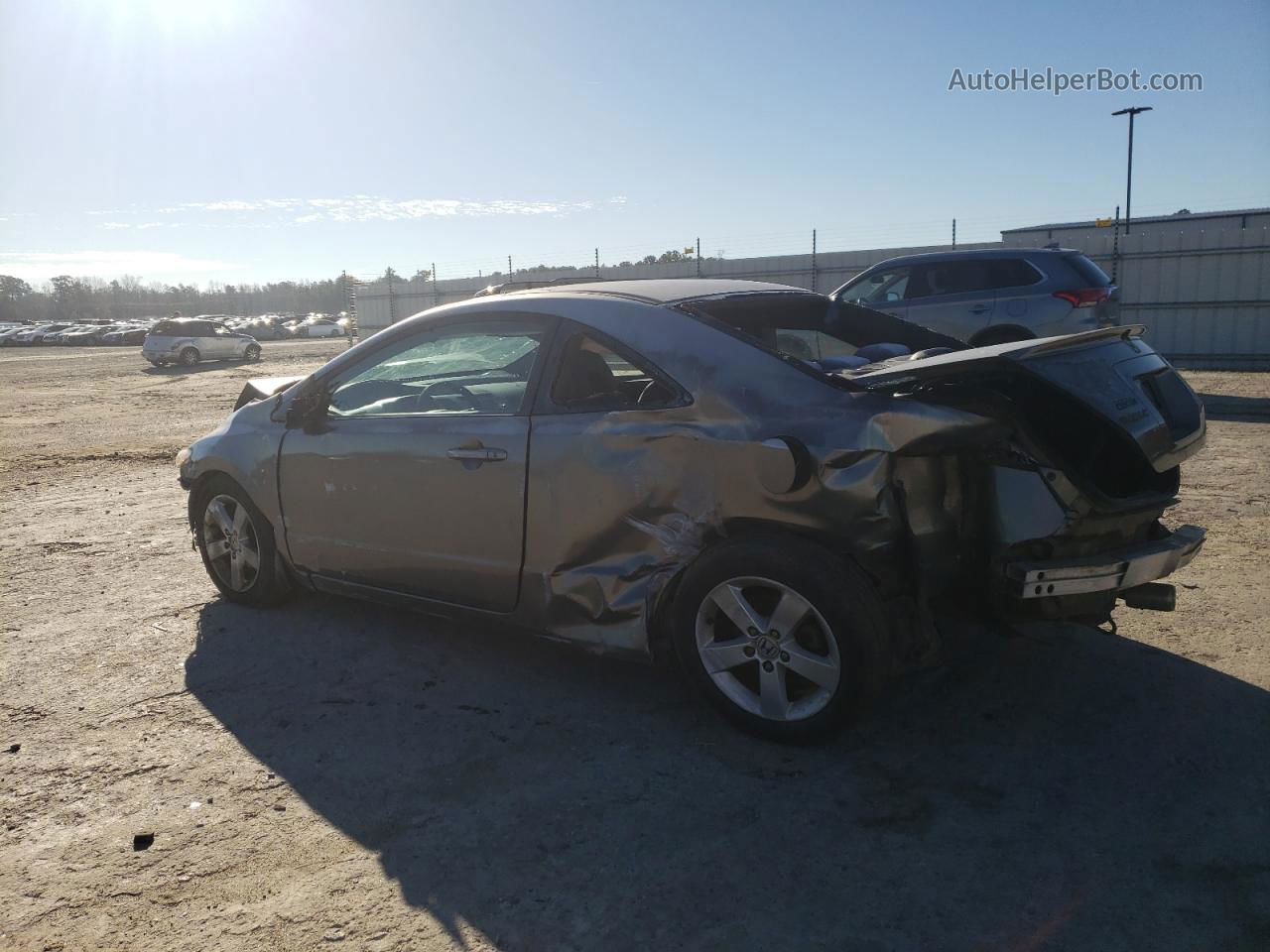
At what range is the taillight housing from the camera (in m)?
10.7

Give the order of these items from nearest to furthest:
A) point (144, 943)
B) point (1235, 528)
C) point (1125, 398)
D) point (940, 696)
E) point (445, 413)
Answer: point (144, 943), point (1125, 398), point (940, 696), point (445, 413), point (1235, 528)

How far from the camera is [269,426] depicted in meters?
A: 4.73

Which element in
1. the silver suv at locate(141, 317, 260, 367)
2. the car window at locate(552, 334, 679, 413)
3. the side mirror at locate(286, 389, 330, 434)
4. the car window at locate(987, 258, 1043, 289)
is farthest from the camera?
the silver suv at locate(141, 317, 260, 367)

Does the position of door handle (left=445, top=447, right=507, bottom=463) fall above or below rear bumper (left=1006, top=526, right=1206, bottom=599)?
above

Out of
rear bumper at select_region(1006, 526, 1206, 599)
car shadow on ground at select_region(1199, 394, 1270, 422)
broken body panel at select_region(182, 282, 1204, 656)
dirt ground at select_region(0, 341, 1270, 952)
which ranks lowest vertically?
dirt ground at select_region(0, 341, 1270, 952)

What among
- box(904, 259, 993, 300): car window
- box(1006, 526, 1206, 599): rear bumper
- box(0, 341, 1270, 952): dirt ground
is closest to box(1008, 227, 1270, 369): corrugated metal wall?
box(904, 259, 993, 300): car window

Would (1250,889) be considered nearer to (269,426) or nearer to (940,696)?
(940,696)

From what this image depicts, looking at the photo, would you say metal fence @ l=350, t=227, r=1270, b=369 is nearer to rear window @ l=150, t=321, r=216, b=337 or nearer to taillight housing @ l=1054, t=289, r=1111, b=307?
taillight housing @ l=1054, t=289, r=1111, b=307

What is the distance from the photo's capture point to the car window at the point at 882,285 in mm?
11555

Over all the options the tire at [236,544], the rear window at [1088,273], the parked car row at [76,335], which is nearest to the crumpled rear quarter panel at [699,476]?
the tire at [236,544]

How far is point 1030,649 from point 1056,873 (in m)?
1.65

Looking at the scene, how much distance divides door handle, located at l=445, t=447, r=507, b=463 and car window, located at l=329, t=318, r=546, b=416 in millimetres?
171

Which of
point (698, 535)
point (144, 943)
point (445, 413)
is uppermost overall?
point (445, 413)

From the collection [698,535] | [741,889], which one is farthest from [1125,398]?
[741,889]
